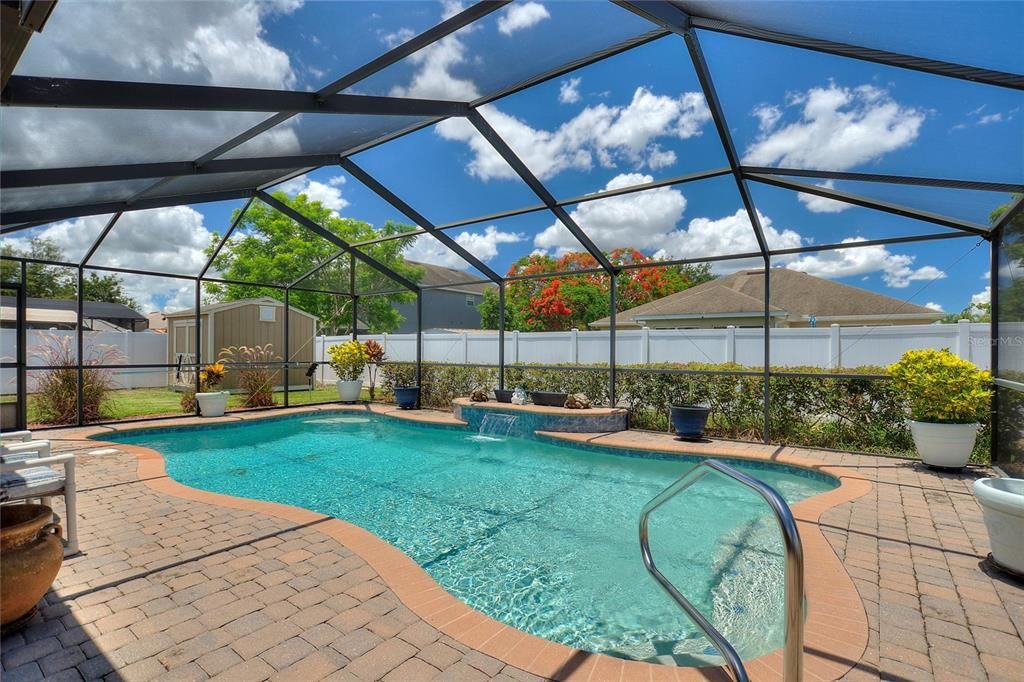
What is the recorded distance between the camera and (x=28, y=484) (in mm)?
3131

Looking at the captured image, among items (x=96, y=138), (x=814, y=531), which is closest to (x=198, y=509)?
(x=96, y=138)

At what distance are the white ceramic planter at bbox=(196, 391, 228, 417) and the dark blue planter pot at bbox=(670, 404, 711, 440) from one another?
8.95 m

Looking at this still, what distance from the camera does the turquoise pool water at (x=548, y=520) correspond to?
3.17 meters

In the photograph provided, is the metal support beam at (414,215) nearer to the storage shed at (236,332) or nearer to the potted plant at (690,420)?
the potted plant at (690,420)

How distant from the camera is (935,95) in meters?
3.72

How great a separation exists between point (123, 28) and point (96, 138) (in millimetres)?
1853

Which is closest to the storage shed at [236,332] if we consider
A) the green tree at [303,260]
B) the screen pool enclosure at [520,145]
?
the green tree at [303,260]

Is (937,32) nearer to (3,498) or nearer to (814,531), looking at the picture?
(814,531)

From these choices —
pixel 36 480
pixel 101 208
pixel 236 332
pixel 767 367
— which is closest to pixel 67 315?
pixel 236 332

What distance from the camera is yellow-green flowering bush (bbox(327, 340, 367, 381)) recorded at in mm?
12586

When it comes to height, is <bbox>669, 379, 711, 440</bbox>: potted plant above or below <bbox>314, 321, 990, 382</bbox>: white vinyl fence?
below

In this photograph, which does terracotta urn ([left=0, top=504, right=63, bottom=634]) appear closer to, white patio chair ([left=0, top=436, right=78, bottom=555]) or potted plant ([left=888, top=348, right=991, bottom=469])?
white patio chair ([left=0, top=436, right=78, bottom=555])

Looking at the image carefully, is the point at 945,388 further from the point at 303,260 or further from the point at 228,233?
the point at 303,260

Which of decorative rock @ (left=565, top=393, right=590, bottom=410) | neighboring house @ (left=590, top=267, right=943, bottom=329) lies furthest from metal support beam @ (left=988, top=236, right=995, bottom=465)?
neighboring house @ (left=590, top=267, right=943, bottom=329)
